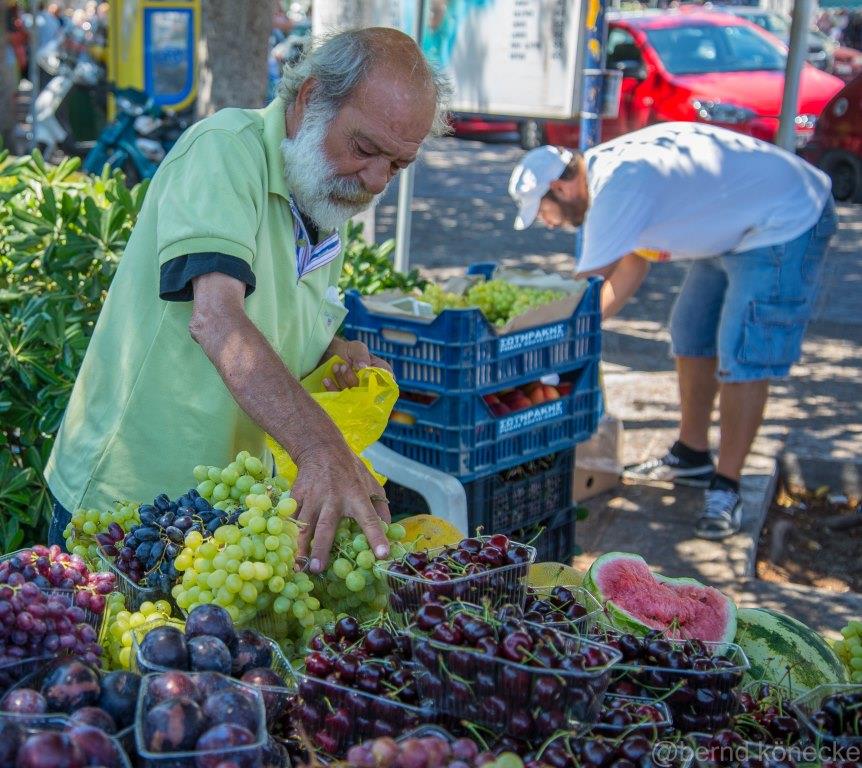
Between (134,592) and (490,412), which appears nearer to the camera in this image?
(134,592)

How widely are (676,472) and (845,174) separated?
340 inches

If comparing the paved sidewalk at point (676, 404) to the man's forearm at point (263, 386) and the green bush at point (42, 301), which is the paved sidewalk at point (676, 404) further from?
the man's forearm at point (263, 386)

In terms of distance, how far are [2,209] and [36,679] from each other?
3302 mm

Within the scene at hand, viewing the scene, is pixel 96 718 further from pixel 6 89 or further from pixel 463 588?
pixel 6 89

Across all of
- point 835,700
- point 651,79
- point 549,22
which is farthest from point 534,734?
point 651,79

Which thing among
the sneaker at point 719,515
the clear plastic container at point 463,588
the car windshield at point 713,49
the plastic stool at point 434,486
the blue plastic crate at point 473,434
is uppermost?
the car windshield at point 713,49

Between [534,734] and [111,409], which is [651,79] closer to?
[111,409]

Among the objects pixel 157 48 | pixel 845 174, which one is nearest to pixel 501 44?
pixel 157 48

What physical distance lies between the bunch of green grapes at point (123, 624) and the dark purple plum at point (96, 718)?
288mm

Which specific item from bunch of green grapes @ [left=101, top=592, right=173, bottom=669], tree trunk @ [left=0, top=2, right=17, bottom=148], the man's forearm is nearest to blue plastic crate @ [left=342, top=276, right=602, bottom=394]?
the man's forearm

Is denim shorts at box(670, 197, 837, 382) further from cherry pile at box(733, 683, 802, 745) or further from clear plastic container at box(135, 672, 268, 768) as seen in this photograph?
clear plastic container at box(135, 672, 268, 768)

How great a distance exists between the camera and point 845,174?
13.4 metres

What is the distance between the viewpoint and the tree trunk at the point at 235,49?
5.73 metres

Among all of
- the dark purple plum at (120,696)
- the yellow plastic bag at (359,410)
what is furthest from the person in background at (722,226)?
the dark purple plum at (120,696)
